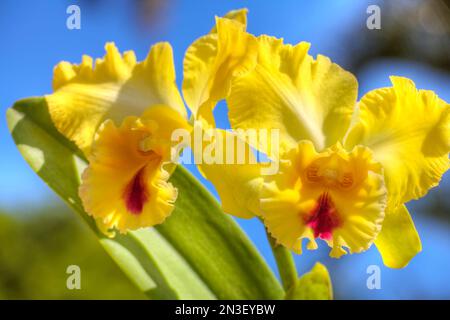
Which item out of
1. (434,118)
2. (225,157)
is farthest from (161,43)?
(434,118)

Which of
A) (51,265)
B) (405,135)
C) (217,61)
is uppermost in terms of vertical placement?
(217,61)

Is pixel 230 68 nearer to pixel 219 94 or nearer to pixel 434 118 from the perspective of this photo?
pixel 219 94

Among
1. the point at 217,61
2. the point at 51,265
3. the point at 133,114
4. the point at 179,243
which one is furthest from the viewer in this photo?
the point at 51,265

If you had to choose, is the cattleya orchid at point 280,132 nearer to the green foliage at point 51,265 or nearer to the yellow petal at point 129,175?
the yellow petal at point 129,175

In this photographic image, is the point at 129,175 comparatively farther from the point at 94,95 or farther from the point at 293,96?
the point at 293,96

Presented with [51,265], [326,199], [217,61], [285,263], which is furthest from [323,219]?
[51,265]

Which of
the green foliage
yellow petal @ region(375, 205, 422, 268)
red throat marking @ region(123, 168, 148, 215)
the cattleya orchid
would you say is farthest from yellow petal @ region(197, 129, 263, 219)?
the green foliage
